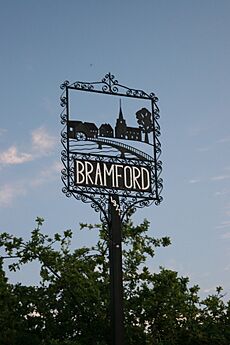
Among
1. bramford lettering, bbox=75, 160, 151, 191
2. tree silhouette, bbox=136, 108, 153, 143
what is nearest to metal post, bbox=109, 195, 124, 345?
bramford lettering, bbox=75, 160, 151, 191

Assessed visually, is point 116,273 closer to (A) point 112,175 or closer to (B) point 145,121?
(A) point 112,175

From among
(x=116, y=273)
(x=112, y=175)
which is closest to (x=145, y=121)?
(x=112, y=175)

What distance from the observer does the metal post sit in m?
8.13

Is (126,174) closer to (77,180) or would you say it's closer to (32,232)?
(77,180)

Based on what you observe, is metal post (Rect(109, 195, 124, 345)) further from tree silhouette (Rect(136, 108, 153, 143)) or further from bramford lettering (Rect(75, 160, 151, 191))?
tree silhouette (Rect(136, 108, 153, 143))

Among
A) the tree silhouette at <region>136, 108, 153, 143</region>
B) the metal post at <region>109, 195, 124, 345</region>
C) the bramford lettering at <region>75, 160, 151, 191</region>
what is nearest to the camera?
the metal post at <region>109, 195, 124, 345</region>

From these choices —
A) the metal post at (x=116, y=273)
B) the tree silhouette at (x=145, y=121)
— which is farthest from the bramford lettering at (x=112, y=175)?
the tree silhouette at (x=145, y=121)

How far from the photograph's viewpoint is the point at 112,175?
29.0 feet

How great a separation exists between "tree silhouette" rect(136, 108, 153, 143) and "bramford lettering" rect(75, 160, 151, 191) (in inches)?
20.5

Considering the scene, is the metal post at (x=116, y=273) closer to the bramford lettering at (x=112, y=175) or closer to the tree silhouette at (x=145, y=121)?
the bramford lettering at (x=112, y=175)

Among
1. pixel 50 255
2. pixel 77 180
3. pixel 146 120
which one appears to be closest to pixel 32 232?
pixel 50 255

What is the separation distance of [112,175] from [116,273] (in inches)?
44.5

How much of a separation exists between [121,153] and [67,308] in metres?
1.83

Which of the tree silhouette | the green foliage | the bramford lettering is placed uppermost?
the tree silhouette
